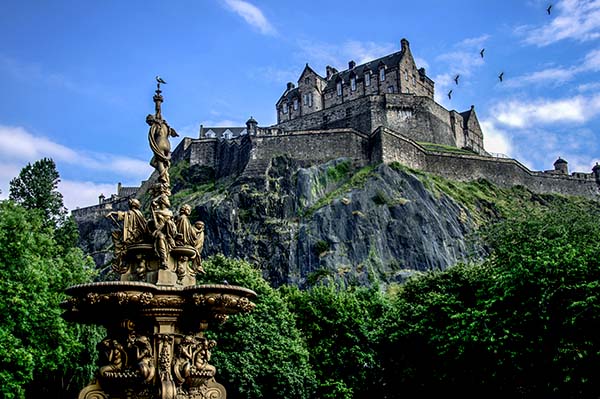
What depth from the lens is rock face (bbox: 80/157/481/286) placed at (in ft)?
165

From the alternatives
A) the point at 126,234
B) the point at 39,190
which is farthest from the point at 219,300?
the point at 39,190

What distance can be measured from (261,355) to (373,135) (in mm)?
40082

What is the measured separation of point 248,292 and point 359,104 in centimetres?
6032

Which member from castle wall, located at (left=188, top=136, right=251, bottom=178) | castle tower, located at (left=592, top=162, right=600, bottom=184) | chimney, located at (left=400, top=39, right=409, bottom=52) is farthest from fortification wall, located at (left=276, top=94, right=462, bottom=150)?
castle tower, located at (left=592, top=162, right=600, bottom=184)

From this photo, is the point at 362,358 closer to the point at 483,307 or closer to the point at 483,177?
the point at 483,307

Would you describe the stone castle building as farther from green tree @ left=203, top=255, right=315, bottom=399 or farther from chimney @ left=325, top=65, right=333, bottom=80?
green tree @ left=203, top=255, right=315, bottom=399

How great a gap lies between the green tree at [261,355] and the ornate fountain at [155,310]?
14721 millimetres

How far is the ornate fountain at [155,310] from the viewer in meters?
9.98

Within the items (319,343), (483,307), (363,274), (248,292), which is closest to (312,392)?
(319,343)

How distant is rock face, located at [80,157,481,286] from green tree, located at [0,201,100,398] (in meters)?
23.2

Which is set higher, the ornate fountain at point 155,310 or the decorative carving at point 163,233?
the decorative carving at point 163,233

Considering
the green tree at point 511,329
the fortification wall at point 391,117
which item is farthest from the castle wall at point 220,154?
the green tree at point 511,329

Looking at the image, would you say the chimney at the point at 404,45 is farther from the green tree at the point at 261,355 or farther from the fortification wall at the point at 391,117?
the green tree at the point at 261,355

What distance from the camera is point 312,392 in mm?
27391
